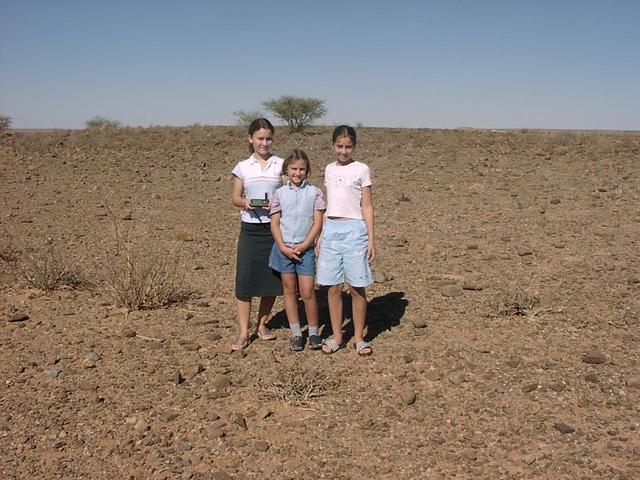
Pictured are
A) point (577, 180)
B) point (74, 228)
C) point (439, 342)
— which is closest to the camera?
point (439, 342)

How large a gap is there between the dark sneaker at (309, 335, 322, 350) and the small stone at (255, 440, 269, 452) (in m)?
1.19

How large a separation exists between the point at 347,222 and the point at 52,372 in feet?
6.91

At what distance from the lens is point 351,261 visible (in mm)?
4160

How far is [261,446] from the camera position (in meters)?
3.21

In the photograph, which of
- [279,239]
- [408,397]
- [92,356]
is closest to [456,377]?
[408,397]

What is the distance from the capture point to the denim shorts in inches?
166

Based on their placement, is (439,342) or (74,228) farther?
(74,228)

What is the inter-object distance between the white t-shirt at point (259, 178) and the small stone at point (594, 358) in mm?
2246

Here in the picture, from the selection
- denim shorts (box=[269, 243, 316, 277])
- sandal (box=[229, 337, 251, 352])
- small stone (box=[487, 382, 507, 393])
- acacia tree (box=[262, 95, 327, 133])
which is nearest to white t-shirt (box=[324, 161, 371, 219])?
denim shorts (box=[269, 243, 316, 277])

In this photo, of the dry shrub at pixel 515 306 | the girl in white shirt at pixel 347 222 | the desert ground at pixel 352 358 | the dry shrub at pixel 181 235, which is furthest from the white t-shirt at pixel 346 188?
the dry shrub at pixel 181 235

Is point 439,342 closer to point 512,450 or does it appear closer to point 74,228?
point 512,450

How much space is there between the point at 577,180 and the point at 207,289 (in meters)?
7.17

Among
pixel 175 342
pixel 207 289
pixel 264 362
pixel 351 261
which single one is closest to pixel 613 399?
pixel 351 261

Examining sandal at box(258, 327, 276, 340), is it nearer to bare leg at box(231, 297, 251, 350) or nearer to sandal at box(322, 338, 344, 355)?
bare leg at box(231, 297, 251, 350)
